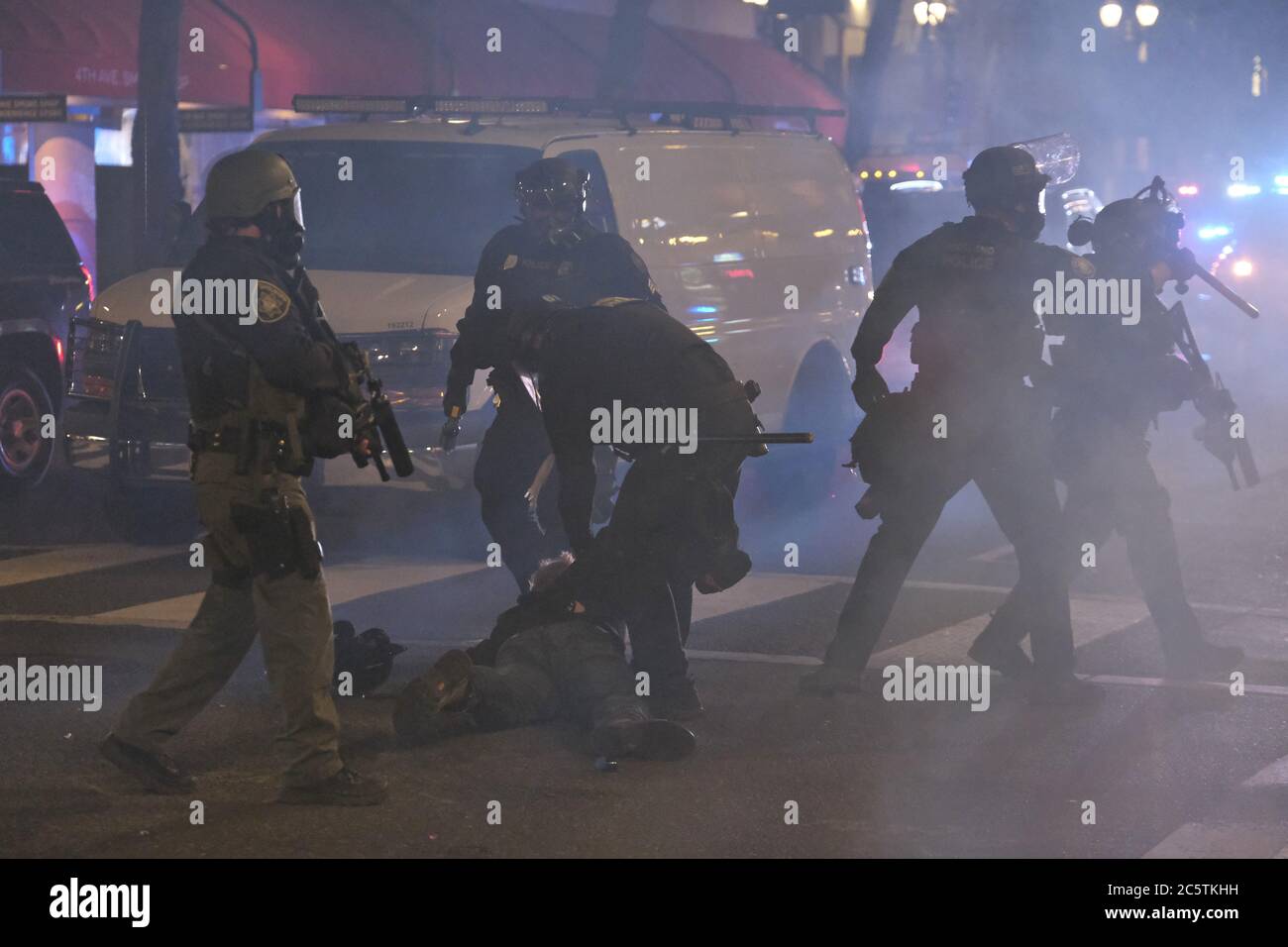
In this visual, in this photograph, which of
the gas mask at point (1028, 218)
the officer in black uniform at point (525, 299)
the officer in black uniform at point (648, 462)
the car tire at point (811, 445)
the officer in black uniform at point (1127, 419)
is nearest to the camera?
the officer in black uniform at point (648, 462)

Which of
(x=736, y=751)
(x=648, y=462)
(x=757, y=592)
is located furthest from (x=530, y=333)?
(x=757, y=592)

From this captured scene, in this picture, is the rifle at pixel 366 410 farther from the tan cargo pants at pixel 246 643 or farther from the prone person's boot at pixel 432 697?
the prone person's boot at pixel 432 697

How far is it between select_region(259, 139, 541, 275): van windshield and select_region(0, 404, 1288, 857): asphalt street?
1385mm

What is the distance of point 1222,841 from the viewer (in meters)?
5.63

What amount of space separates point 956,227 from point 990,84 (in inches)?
1757

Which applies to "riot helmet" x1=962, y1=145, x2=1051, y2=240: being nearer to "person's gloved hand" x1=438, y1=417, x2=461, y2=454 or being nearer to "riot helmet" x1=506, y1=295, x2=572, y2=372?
"riot helmet" x1=506, y1=295, x2=572, y2=372

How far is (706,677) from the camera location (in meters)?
7.62

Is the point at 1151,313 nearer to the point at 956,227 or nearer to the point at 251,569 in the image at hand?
the point at 956,227

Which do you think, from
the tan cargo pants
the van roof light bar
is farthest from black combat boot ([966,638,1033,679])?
the van roof light bar

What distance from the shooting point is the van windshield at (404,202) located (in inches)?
413

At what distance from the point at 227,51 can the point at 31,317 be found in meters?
7.48

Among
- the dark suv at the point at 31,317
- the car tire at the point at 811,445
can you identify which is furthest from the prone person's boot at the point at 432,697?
the dark suv at the point at 31,317

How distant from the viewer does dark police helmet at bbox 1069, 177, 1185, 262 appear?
7789mm

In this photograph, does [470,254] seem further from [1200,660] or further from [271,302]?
[271,302]
